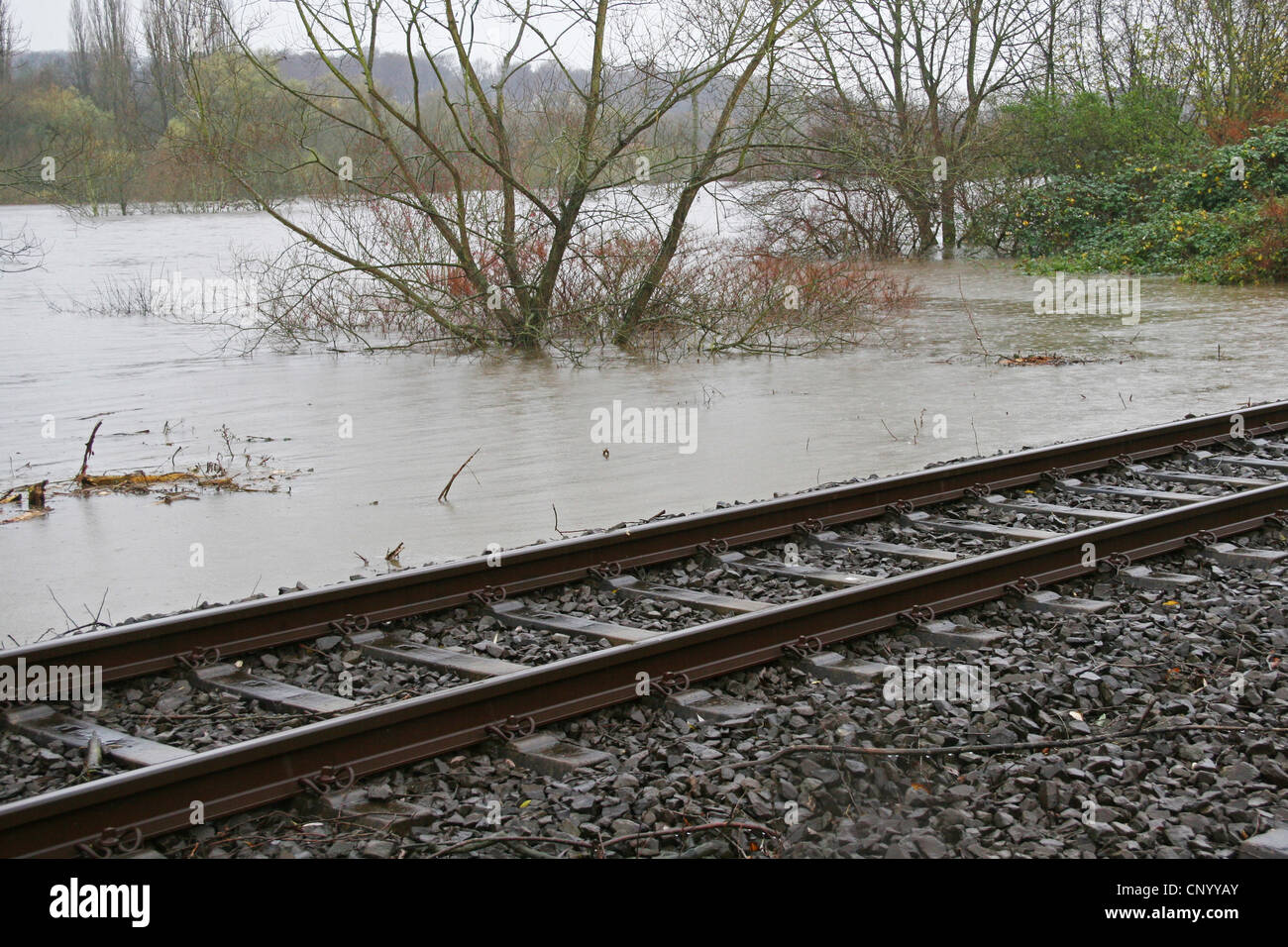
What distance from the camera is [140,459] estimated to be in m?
11.6

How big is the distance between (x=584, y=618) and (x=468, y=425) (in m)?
6.99

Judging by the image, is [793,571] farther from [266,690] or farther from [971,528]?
[266,690]

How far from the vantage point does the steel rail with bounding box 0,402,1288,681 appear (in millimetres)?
5742

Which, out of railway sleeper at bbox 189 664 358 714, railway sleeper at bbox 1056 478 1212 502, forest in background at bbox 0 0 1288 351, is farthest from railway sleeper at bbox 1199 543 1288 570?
forest in background at bbox 0 0 1288 351

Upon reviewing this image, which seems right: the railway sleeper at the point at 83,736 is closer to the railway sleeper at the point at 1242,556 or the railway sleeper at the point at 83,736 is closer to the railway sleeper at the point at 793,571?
the railway sleeper at the point at 793,571

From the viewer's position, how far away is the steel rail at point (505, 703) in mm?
4121

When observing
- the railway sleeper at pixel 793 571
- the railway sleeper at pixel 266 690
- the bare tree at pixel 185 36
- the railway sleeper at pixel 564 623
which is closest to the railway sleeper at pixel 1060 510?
the railway sleeper at pixel 793 571

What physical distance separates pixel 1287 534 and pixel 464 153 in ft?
41.4

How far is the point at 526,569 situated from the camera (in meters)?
7.00

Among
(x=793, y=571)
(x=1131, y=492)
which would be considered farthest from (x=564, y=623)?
(x=1131, y=492)

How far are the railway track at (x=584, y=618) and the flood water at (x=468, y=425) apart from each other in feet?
3.74
